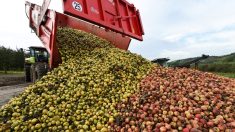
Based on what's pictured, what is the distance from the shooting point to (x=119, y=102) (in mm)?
5617

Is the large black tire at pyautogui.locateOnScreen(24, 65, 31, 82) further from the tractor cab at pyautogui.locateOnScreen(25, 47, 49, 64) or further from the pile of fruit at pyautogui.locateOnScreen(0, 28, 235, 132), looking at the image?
the pile of fruit at pyautogui.locateOnScreen(0, 28, 235, 132)

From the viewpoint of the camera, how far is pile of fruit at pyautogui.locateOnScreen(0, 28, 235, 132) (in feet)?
14.4

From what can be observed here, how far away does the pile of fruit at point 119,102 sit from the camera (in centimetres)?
439

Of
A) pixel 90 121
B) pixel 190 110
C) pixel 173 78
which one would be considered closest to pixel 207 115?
pixel 190 110

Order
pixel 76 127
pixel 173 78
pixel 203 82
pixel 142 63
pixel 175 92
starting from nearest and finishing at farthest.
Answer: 1. pixel 76 127
2. pixel 175 92
3. pixel 203 82
4. pixel 173 78
5. pixel 142 63

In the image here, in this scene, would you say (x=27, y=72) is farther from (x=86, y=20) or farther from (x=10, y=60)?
(x=10, y=60)

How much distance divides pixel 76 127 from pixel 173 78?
108 inches

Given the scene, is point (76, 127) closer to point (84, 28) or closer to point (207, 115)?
point (207, 115)

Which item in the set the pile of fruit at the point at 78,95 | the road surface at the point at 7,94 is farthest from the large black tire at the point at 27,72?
the pile of fruit at the point at 78,95

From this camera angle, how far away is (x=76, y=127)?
4863 millimetres

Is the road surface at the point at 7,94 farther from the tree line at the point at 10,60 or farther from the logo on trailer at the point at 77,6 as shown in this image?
the tree line at the point at 10,60

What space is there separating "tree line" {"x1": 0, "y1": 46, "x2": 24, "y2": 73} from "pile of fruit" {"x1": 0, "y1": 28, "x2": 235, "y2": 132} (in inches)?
1295

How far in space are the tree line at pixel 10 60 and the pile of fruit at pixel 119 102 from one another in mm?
32881

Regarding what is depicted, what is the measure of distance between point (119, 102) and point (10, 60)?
3693 centimetres
